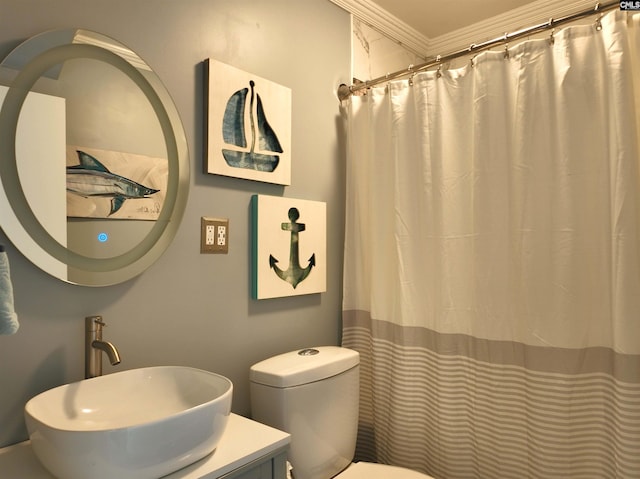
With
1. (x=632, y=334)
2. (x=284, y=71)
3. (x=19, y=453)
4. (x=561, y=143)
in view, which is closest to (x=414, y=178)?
(x=561, y=143)

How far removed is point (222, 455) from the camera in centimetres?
103

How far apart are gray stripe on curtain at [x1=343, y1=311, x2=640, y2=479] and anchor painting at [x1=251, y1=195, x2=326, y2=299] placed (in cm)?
33

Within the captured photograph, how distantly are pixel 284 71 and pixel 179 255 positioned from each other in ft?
2.90

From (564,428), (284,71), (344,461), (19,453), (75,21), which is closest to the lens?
(19,453)

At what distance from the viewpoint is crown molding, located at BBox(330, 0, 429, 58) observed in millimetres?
2064

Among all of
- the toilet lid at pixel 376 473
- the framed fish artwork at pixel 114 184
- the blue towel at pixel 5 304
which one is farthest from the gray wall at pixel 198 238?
the toilet lid at pixel 376 473

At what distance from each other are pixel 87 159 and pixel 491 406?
5.09ft

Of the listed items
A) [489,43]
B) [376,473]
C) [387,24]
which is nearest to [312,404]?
[376,473]

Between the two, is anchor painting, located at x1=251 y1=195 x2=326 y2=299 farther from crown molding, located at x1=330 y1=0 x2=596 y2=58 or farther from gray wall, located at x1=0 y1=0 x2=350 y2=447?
crown molding, located at x1=330 y1=0 x2=596 y2=58

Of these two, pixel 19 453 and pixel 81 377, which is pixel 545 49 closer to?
pixel 81 377

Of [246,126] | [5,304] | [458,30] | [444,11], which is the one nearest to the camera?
[5,304]

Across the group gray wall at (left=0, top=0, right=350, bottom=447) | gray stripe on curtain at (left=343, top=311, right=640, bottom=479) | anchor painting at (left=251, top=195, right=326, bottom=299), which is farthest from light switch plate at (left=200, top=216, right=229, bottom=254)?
gray stripe on curtain at (left=343, top=311, right=640, bottom=479)

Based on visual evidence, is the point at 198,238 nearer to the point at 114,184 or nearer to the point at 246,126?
the point at 114,184

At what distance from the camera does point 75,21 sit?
1.20 meters
